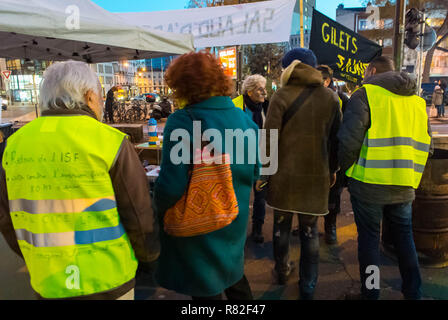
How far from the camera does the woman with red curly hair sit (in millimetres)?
1707

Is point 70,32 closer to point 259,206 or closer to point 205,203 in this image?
point 259,206

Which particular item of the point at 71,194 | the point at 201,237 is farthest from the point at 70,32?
the point at 201,237

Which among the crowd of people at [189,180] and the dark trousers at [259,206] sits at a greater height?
the crowd of people at [189,180]

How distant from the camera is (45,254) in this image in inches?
54.6

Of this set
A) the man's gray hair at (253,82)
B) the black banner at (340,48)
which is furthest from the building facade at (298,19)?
the man's gray hair at (253,82)

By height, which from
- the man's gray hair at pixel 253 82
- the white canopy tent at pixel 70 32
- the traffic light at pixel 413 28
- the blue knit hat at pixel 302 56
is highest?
the traffic light at pixel 413 28

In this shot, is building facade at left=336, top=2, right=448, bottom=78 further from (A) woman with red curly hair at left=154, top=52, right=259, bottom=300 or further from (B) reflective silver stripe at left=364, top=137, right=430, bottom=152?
(A) woman with red curly hair at left=154, top=52, right=259, bottom=300

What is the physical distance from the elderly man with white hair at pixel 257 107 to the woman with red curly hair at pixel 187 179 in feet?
5.76

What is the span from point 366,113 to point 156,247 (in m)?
1.82

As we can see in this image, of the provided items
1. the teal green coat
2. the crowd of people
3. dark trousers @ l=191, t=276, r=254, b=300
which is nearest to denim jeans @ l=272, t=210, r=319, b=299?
the crowd of people

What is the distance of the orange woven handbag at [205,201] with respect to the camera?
1681 mm

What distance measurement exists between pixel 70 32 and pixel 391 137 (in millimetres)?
3492

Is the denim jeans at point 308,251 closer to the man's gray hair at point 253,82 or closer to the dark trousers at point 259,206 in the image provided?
the dark trousers at point 259,206
